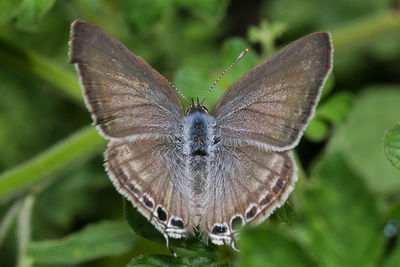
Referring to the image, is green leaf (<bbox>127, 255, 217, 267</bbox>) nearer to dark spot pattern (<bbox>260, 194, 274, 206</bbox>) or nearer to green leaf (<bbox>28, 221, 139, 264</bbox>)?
dark spot pattern (<bbox>260, 194, 274, 206</bbox>)

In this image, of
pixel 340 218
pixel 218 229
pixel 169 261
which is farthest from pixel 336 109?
pixel 340 218

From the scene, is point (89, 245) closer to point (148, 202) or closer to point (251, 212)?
point (148, 202)

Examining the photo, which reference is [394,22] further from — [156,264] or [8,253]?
[8,253]

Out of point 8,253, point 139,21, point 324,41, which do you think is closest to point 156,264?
point 324,41

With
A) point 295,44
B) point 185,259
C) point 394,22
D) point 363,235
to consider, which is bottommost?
point 394,22

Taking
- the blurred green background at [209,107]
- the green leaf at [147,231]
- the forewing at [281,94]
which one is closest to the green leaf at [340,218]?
the blurred green background at [209,107]

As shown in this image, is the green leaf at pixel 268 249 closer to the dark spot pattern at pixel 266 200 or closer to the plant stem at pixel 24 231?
the dark spot pattern at pixel 266 200

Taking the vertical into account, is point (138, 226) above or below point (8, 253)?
above

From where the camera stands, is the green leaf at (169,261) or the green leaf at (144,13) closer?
the green leaf at (169,261)
